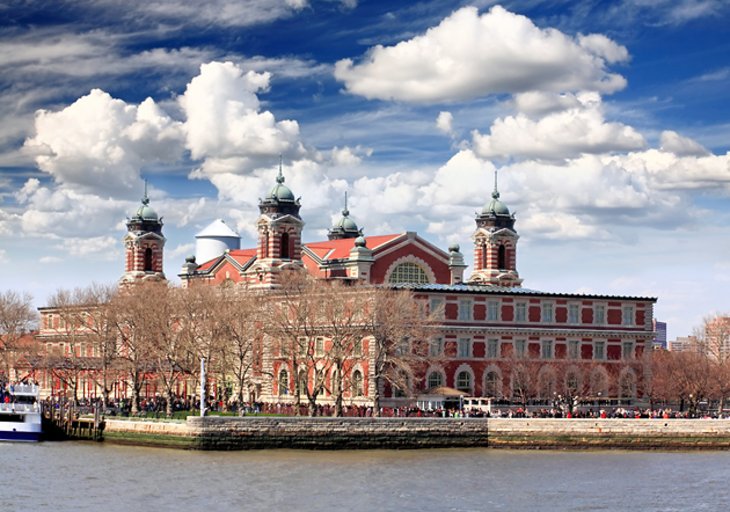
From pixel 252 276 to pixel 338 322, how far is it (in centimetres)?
3081

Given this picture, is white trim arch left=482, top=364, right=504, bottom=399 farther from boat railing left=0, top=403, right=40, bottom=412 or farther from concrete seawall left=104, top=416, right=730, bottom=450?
boat railing left=0, top=403, right=40, bottom=412

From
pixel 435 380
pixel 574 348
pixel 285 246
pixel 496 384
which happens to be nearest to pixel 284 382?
pixel 435 380

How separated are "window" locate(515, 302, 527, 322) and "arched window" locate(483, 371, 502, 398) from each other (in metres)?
6.08

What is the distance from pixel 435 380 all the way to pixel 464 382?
356 centimetres

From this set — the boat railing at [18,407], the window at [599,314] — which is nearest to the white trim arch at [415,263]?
the window at [599,314]

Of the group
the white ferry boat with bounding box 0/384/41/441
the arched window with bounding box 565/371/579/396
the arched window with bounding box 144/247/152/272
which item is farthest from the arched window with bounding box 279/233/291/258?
the white ferry boat with bounding box 0/384/41/441

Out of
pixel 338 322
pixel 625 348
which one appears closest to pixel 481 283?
pixel 625 348

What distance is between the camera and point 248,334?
11944cm

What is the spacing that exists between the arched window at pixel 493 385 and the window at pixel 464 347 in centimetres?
301

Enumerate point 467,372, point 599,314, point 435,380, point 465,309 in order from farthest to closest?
point 599,314 < point 465,309 < point 467,372 < point 435,380

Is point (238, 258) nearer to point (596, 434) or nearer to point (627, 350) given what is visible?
point (627, 350)

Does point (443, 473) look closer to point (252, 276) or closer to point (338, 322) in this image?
point (338, 322)

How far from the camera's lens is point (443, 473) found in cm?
8262

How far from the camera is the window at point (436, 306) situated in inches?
4791
